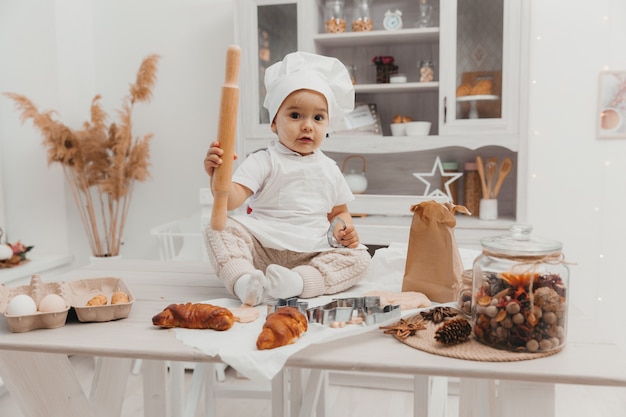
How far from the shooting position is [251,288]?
104cm

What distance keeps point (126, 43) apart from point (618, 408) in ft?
9.67

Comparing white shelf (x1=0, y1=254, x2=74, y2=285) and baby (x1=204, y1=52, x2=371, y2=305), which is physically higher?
baby (x1=204, y1=52, x2=371, y2=305)

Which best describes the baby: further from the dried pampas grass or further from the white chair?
the dried pampas grass

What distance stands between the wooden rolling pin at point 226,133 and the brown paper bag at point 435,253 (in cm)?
39

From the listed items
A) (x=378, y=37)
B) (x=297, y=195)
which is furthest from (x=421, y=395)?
(x=378, y=37)

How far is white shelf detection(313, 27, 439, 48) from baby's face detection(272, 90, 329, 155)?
1.37 meters

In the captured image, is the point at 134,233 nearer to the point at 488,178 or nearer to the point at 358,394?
the point at 358,394

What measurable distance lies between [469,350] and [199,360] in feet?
1.34

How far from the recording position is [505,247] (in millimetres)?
831

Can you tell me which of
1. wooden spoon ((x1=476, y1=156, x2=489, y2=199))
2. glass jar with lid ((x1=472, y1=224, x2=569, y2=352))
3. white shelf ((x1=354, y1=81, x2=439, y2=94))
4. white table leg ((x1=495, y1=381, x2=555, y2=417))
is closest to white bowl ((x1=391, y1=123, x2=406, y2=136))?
white shelf ((x1=354, y1=81, x2=439, y2=94))

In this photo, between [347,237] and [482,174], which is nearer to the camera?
[347,237]

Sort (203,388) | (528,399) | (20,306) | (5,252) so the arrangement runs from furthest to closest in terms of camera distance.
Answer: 1. (5,252)
2. (203,388)
3. (20,306)
4. (528,399)

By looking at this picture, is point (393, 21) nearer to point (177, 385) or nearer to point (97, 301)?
point (177, 385)

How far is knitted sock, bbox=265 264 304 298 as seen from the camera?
1060 millimetres
